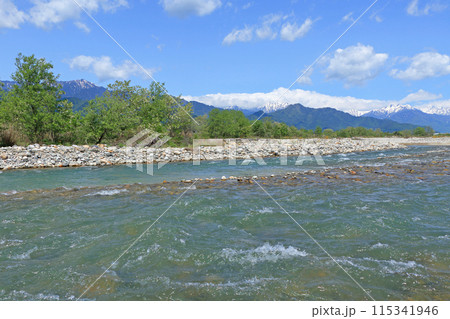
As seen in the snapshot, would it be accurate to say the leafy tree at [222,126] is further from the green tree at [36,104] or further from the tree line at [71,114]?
the green tree at [36,104]

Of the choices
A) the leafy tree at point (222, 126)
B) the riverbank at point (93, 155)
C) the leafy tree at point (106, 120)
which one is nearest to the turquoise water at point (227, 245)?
the riverbank at point (93, 155)

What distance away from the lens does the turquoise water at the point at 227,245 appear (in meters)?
3.73

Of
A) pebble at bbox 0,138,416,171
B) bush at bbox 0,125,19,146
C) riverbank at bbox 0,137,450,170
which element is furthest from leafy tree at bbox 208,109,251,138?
bush at bbox 0,125,19,146

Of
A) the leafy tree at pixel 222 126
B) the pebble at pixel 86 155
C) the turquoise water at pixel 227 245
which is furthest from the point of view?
the leafy tree at pixel 222 126

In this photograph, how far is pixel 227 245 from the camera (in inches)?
208

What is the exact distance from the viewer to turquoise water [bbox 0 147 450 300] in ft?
12.2

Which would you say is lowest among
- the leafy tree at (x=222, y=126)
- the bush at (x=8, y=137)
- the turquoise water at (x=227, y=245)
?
the turquoise water at (x=227, y=245)

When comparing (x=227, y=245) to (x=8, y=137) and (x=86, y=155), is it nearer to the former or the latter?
(x=86, y=155)

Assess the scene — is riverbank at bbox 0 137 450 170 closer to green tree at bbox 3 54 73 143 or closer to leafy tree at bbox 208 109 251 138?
green tree at bbox 3 54 73 143

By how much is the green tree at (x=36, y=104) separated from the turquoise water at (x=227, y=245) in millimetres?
18702

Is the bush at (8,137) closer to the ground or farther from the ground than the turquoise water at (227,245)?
farther from the ground

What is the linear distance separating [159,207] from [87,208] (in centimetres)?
202

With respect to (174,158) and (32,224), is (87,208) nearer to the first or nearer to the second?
(32,224)

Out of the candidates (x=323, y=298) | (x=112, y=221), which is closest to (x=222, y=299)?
(x=323, y=298)
